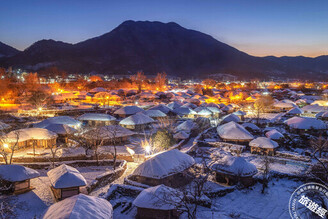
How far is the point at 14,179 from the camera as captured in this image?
498 inches

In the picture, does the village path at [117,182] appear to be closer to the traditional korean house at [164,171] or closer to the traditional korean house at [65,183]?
the traditional korean house at [164,171]

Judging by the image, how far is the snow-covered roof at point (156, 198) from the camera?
10.1m

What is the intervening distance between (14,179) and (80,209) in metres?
6.17

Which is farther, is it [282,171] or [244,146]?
[244,146]

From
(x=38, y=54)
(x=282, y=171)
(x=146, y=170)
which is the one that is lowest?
(x=282, y=171)

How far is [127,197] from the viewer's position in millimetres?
12945

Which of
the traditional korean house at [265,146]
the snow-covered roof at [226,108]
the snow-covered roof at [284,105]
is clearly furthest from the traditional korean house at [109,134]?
the snow-covered roof at [284,105]

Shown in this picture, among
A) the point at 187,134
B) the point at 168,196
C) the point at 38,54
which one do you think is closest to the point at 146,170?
the point at 168,196

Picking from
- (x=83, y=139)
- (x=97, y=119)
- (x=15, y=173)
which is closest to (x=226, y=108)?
(x=97, y=119)

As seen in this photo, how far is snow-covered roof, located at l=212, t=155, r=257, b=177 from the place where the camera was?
48.1 ft

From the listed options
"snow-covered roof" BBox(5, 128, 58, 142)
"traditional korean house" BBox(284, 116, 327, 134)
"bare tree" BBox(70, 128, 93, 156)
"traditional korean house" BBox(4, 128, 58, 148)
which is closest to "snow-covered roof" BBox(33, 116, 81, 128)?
"bare tree" BBox(70, 128, 93, 156)

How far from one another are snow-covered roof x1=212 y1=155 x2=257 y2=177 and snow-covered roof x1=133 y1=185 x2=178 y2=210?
5.30 m

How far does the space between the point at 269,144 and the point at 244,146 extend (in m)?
2.44

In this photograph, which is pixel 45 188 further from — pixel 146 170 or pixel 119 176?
pixel 146 170
